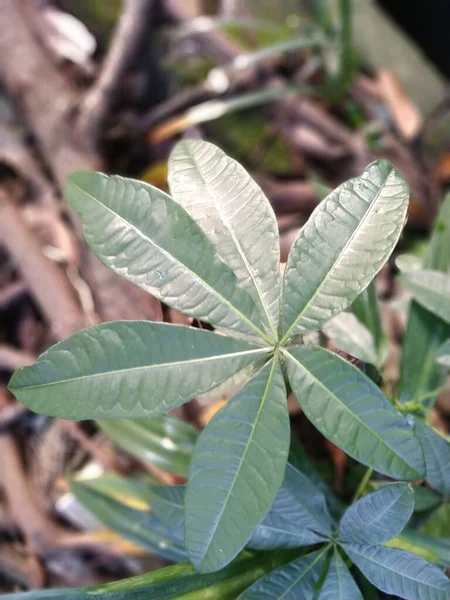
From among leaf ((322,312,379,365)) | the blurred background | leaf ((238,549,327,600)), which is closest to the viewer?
leaf ((238,549,327,600))

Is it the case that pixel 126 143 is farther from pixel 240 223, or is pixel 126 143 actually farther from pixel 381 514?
pixel 381 514

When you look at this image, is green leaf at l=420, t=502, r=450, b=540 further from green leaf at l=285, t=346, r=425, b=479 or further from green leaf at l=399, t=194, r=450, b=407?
green leaf at l=285, t=346, r=425, b=479

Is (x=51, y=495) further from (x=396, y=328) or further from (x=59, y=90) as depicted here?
(x=59, y=90)

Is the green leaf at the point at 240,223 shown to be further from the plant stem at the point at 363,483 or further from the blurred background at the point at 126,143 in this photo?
the blurred background at the point at 126,143

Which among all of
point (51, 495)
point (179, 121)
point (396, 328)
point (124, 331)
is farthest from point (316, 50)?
point (51, 495)

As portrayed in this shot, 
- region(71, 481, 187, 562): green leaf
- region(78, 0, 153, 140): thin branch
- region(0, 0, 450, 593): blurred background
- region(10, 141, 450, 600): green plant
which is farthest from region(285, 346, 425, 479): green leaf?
region(78, 0, 153, 140): thin branch

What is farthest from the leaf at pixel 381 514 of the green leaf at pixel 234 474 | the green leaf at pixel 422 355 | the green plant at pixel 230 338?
the green leaf at pixel 422 355
